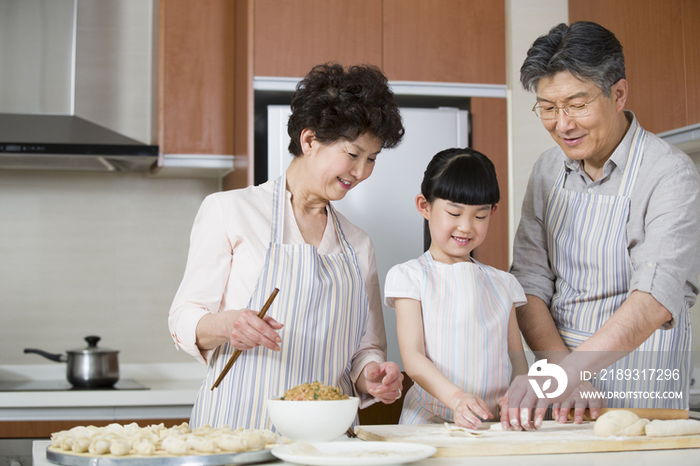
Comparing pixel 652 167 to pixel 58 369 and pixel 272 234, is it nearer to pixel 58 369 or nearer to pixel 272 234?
pixel 272 234

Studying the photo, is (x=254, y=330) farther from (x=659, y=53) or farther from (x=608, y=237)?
(x=659, y=53)

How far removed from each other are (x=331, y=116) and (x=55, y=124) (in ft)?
5.03

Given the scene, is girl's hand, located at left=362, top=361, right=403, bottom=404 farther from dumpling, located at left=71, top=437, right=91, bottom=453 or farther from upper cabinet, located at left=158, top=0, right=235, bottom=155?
upper cabinet, located at left=158, top=0, right=235, bottom=155

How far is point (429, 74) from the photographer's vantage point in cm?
232

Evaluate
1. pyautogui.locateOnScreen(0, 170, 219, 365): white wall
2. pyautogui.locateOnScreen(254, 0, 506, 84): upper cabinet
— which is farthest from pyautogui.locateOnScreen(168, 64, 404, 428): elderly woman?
pyautogui.locateOnScreen(0, 170, 219, 365): white wall

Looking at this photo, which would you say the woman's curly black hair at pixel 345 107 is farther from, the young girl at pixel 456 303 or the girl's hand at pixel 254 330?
the girl's hand at pixel 254 330

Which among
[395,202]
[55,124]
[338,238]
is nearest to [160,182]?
[55,124]

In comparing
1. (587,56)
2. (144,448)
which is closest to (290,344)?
(144,448)

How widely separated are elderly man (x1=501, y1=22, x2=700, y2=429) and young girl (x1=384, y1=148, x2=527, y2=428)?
5.0 inches

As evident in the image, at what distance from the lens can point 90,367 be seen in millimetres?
2357

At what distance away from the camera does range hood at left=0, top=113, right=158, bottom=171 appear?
232 cm

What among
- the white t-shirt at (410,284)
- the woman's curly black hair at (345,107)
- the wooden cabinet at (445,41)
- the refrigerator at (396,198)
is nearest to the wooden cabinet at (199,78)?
the refrigerator at (396,198)

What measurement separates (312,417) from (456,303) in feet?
1.61

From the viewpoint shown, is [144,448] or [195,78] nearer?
[144,448]
